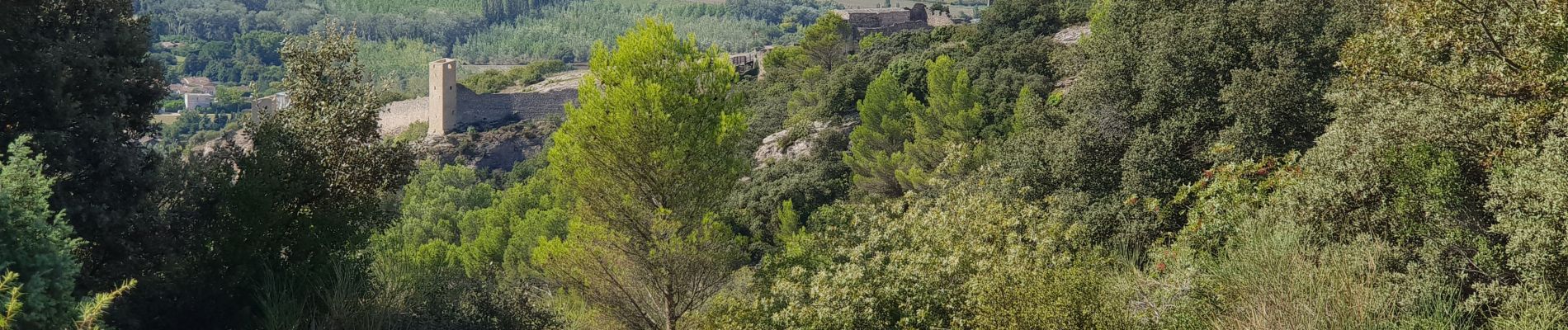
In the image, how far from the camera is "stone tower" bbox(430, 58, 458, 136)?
171 ft

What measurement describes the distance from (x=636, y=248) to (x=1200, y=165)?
6.22 m

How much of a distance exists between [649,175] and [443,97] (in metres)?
43.9

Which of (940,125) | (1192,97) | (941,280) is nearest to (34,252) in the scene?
(941,280)

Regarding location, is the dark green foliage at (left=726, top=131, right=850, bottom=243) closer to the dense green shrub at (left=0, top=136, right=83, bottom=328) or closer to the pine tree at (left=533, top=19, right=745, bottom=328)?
the pine tree at (left=533, top=19, right=745, bottom=328)

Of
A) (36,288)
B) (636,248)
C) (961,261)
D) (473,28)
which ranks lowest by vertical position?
(473,28)

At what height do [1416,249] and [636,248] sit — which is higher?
[1416,249]

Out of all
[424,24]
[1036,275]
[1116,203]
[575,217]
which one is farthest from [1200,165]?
[424,24]

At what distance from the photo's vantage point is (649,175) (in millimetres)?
11047

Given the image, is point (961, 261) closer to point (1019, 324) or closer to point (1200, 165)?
point (1019, 324)

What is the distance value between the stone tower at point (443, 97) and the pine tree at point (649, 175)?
42.9m

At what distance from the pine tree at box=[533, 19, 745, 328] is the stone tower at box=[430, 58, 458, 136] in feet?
141

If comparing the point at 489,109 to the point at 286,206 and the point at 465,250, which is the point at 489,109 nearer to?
the point at 465,250

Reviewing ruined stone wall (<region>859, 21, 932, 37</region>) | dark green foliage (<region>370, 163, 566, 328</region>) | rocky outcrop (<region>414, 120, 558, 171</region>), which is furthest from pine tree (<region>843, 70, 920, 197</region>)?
rocky outcrop (<region>414, 120, 558, 171</region>)

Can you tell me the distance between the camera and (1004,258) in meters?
8.25
